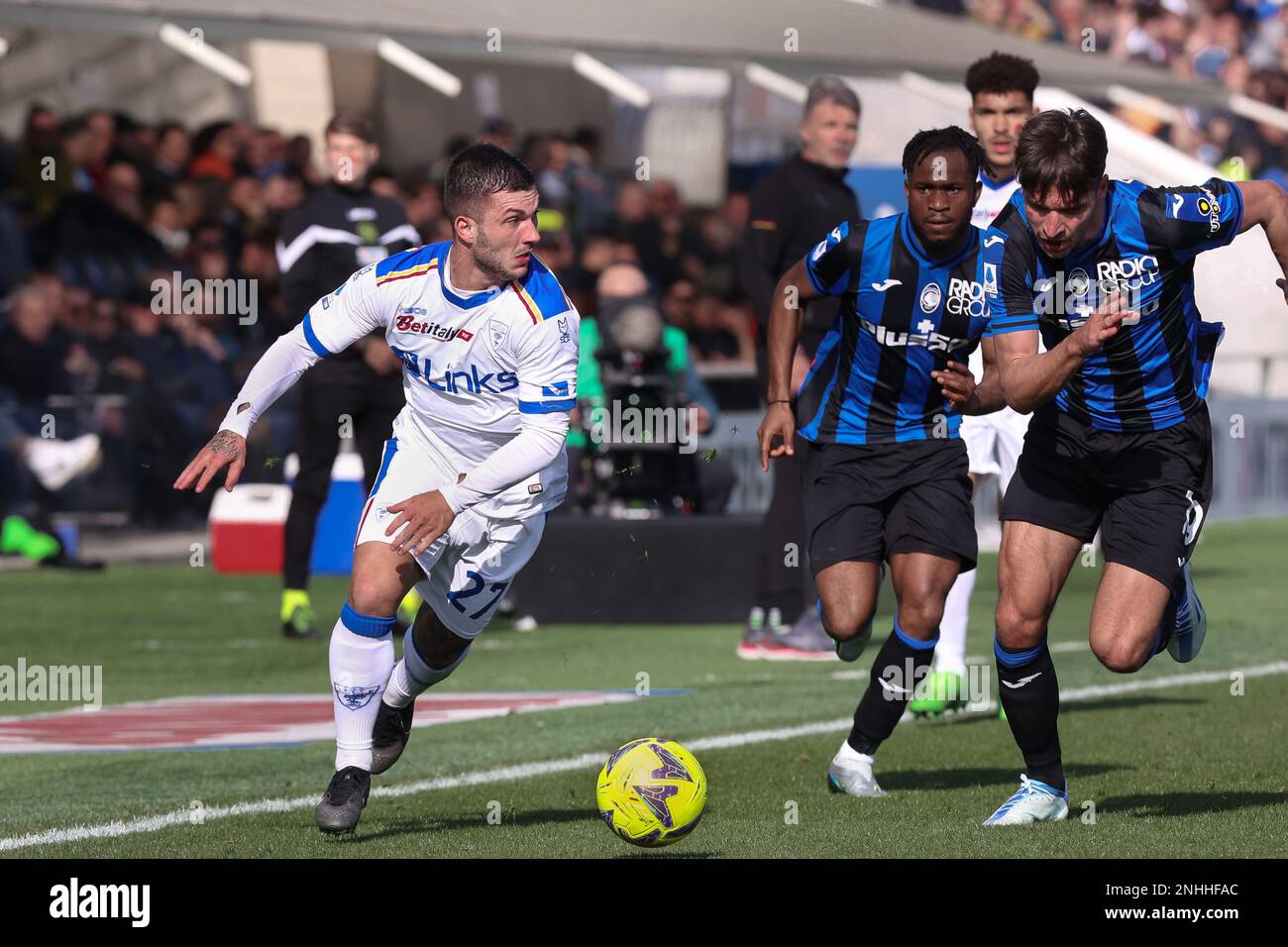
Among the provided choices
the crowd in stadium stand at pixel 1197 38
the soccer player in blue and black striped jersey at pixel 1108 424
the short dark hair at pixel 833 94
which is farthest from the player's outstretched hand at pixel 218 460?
the crowd in stadium stand at pixel 1197 38

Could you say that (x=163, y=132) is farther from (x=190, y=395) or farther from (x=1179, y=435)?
(x=1179, y=435)

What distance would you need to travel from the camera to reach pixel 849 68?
2028 centimetres

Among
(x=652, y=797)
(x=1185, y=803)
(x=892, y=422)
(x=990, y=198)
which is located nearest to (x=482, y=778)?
(x=652, y=797)

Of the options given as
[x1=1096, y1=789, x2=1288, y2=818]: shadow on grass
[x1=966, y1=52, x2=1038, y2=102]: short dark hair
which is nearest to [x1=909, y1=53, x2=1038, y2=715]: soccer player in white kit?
[x1=966, y1=52, x2=1038, y2=102]: short dark hair

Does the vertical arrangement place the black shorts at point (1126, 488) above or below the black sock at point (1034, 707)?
above

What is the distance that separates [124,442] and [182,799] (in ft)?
28.7

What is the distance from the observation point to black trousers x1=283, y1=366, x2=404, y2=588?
11773 millimetres

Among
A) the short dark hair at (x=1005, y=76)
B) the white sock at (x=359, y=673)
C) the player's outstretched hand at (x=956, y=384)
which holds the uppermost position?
the short dark hair at (x=1005, y=76)

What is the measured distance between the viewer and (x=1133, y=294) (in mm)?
6812

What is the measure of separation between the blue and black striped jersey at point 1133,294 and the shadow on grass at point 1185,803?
1215mm

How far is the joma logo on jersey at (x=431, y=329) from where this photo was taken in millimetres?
7008

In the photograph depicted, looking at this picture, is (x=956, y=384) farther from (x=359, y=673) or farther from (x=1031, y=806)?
(x=359, y=673)

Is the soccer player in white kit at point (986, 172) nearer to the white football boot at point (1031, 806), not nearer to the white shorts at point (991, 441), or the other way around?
the white shorts at point (991, 441)

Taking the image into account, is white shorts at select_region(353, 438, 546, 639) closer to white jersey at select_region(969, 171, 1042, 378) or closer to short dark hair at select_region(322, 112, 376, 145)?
white jersey at select_region(969, 171, 1042, 378)
